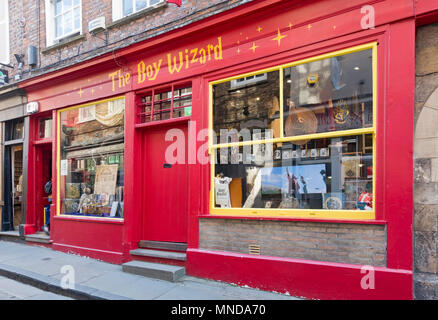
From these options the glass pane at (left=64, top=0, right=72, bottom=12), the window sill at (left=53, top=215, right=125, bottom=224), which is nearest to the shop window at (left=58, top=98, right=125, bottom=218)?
the window sill at (left=53, top=215, right=125, bottom=224)

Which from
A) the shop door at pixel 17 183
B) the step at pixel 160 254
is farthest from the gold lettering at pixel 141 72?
the shop door at pixel 17 183

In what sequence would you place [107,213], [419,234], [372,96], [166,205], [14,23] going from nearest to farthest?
[419,234] → [372,96] → [166,205] → [107,213] → [14,23]

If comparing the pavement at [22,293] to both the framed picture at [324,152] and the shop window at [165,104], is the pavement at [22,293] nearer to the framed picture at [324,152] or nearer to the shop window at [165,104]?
the shop window at [165,104]

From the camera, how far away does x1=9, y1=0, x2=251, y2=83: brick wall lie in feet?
18.1

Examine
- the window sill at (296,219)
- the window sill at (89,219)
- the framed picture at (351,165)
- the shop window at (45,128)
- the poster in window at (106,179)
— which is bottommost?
the window sill at (89,219)

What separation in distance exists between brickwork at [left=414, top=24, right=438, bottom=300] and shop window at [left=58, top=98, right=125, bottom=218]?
17.8ft

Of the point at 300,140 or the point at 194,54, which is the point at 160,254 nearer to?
the point at 300,140

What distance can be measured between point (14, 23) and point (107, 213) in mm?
6977

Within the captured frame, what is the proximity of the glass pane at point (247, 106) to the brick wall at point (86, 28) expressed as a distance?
1.29 metres

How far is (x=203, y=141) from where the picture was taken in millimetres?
5168

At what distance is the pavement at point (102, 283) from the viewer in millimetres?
4215

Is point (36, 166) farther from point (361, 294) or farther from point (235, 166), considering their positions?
point (361, 294)

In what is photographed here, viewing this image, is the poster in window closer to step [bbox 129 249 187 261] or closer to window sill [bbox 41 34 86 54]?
step [bbox 129 249 187 261]

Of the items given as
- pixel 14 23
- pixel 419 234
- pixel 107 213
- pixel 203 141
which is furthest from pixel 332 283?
pixel 14 23
